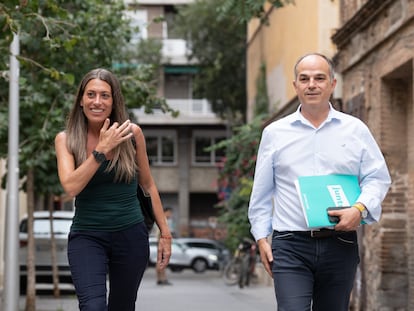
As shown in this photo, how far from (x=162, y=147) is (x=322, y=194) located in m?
50.0

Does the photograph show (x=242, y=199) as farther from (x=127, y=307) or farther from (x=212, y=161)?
(x=212, y=161)

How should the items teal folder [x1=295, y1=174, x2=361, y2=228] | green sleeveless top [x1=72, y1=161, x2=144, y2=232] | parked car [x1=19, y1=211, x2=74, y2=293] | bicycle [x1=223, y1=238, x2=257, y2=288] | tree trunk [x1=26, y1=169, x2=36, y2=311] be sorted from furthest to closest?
1. bicycle [x1=223, y1=238, x2=257, y2=288]
2. parked car [x1=19, y1=211, x2=74, y2=293]
3. tree trunk [x1=26, y1=169, x2=36, y2=311]
4. green sleeveless top [x1=72, y1=161, x2=144, y2=232]
5. teal folder [x1=295, y1=174, x2=361, y2=228]

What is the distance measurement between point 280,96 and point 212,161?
110 ft

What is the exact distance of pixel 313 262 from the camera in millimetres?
4918

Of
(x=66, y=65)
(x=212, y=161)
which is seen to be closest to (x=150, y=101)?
(x=66, y=65)

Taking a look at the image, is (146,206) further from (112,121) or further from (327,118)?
(327,118)

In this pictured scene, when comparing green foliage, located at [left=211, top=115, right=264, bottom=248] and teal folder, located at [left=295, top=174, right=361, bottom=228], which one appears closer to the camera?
teal folder, located at [left=295, top=174, right=361, bottom=228]

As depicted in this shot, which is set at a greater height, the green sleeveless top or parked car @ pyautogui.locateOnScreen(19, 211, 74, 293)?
the green sleeveless top

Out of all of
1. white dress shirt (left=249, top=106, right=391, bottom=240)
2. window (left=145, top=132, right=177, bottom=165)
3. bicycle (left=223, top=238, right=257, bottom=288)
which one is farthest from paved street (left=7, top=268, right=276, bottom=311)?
window (left=145, top=132, right=177, bottom=165)

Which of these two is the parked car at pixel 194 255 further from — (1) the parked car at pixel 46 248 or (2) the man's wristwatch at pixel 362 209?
(2) the man's wristwatch at pixel 362 209

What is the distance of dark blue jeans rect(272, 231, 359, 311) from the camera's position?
4.88 m

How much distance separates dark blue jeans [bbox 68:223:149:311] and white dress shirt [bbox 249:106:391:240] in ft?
2.28

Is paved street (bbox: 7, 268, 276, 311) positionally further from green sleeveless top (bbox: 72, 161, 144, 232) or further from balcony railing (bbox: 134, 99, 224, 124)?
balcony railing (bbox: 134, 99, 224, 124)

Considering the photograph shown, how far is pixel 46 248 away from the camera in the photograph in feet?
66.7
